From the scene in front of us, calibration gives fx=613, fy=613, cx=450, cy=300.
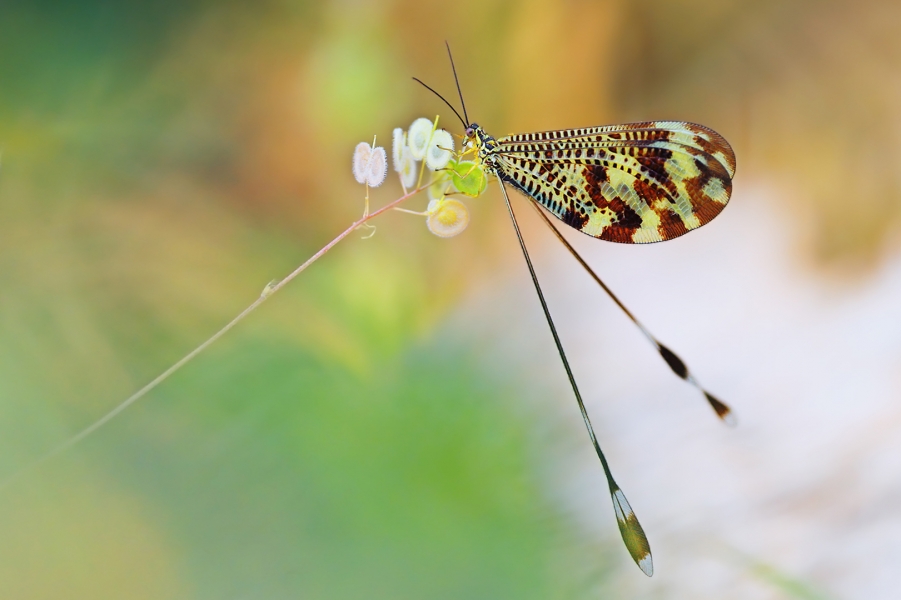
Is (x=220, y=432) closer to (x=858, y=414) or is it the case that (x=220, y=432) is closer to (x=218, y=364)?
(x=218, y=364)

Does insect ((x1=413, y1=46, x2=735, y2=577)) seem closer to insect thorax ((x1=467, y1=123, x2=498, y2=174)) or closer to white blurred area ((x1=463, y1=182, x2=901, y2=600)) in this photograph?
insect thorax ((x1=467, y1=123, x2=498, y2=174))

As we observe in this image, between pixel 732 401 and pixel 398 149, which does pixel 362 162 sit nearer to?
pixel 398 149

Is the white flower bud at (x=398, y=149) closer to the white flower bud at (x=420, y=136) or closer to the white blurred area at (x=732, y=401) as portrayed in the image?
the white flower bud at (x=420, y=136)

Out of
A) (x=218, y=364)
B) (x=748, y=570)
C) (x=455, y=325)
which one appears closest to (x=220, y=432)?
(x=218, y=364)

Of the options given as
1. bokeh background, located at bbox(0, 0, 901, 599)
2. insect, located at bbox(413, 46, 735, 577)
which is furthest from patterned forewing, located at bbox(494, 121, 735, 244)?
bokeh background, located at bbox(0, 0, 901, 599)

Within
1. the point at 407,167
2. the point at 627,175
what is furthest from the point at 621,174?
the point at 407,167

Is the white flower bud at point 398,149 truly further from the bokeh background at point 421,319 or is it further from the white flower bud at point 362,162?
the bokeh background at point 421,319

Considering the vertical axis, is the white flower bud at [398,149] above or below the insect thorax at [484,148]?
below

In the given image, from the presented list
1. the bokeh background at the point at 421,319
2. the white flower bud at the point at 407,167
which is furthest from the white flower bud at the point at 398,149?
the bokeh background at the point at 421,319
